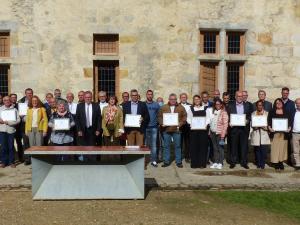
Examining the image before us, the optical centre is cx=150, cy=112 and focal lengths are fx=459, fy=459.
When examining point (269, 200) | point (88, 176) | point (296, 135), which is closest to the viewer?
point (269, 200)

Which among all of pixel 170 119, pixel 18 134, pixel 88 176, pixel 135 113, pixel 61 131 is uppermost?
pixel 135 113

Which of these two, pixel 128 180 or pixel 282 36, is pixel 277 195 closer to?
pixel 128 180

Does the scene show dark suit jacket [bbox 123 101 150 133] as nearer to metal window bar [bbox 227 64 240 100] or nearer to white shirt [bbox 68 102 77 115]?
white shirt [bbox 68 102 77 115]

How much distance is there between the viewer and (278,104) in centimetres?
986

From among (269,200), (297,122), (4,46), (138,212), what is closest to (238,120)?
(297,122)

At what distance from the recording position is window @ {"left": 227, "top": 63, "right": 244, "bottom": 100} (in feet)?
40.0

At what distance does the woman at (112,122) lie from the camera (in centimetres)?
949

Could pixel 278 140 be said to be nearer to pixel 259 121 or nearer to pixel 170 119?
pixel 259 121

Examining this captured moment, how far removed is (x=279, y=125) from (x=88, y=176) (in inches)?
177

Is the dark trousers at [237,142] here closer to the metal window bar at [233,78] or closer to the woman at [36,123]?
the metal window bar at [233,78]

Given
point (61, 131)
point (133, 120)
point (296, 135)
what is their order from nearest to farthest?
point (61, 131) < point (133, 120) < point (296, 135)

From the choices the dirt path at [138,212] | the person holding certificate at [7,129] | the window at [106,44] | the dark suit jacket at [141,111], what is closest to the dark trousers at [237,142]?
the dark suit jacket at [141,111]

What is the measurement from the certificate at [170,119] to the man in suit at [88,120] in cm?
140

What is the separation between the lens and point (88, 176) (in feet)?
24.8
